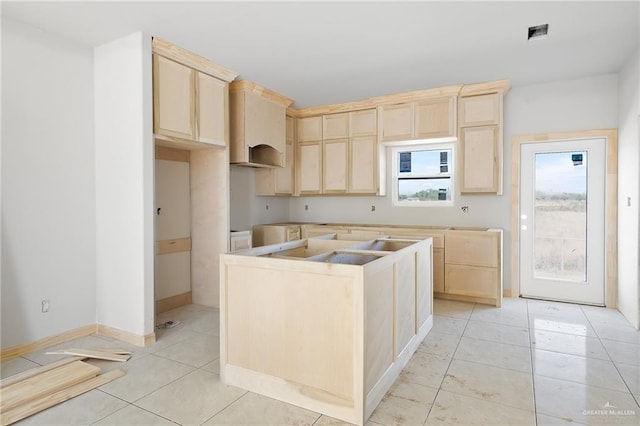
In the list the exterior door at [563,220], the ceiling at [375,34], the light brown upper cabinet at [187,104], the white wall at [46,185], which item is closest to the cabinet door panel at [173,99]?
the light brown upper cabinet at [187,104]

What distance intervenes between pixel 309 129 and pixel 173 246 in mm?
2798

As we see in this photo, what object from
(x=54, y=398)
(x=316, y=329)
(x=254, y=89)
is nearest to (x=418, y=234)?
(x=254, y=89)

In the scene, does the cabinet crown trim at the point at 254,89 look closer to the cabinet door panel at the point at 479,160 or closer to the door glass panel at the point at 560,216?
the cabinet door panel at the point at 479,160

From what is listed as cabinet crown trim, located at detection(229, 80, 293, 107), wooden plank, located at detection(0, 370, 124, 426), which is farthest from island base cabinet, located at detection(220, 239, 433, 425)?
cabinet crown trim, located at detection(229, 80, 293, 107)

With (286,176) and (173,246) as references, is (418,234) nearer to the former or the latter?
(286,176)

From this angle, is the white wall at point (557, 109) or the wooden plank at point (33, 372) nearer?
the wooden plank at point (33, 372)

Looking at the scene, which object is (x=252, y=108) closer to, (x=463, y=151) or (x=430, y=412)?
(x=463, y=151)

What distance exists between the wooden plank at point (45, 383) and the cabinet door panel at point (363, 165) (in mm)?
3911

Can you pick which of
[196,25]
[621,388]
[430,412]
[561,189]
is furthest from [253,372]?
[561,189]

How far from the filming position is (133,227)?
3.26 meters

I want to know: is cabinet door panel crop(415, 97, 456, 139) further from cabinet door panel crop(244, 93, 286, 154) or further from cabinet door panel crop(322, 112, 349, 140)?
cabinet door panel crop(244, 93, 286, 154)

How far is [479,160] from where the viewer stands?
15.2 feet

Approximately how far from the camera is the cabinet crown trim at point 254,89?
4.48 m

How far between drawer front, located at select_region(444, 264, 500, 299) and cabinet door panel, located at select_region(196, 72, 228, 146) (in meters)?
3.23
